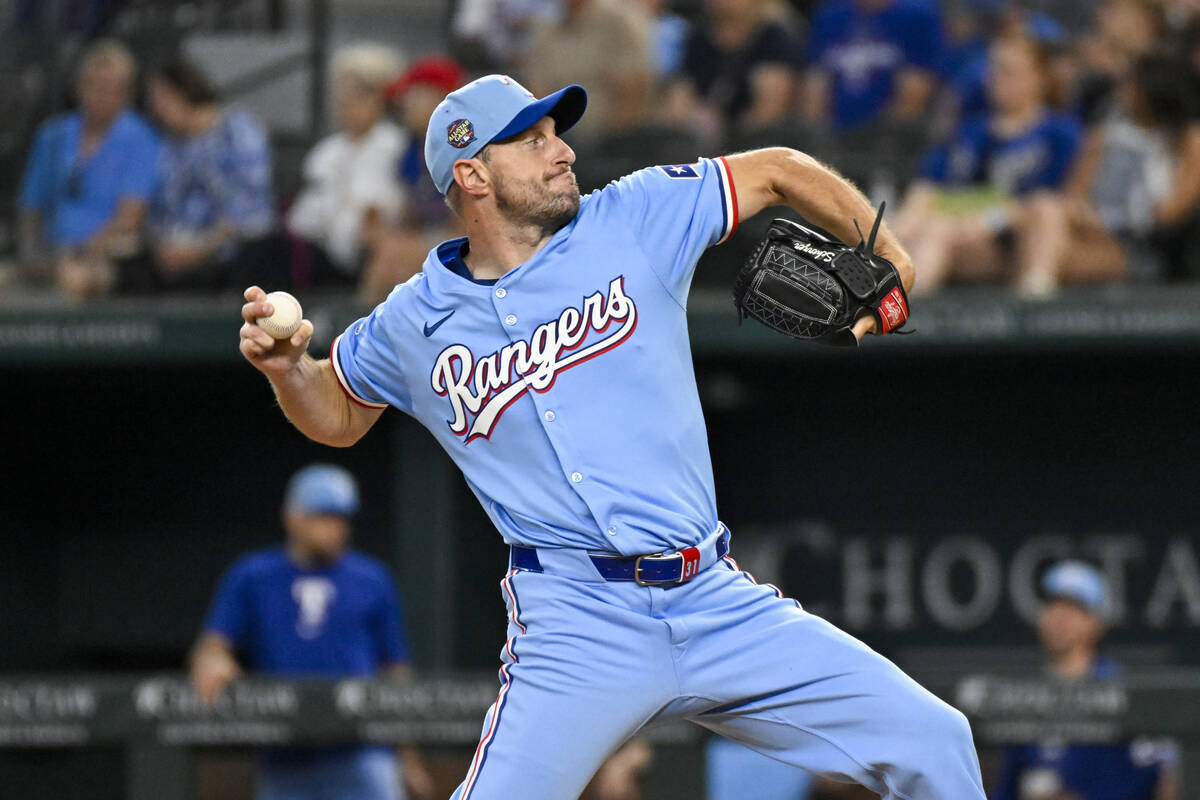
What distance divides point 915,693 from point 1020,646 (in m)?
4.30

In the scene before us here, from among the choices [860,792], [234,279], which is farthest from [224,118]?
[860,792]

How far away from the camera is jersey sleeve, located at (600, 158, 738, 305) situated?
346 centimetres

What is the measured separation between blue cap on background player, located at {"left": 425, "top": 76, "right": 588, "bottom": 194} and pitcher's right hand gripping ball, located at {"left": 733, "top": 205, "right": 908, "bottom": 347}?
49 cm

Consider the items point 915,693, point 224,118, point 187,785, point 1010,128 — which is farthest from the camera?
point 224,118

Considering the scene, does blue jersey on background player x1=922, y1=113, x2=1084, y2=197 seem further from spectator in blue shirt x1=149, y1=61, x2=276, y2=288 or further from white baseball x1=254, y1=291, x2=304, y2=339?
white baseball x1=254, y1=291, x2=304, y2=339

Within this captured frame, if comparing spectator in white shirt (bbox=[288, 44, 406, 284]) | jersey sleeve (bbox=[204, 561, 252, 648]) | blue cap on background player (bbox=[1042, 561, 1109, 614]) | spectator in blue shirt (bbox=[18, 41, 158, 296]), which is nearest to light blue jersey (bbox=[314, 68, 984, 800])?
blue cap on background player (bbox=[1042, 561, 1109, 614])

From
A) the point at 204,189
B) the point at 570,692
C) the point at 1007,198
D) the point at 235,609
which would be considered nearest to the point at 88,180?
the point at 204,189

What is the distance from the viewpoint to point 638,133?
7.09 metres

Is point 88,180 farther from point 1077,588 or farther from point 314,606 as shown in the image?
point 1077,588

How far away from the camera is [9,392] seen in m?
7.77

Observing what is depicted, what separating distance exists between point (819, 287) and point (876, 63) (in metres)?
4.36

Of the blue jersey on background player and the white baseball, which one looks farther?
the blue jersey on background player

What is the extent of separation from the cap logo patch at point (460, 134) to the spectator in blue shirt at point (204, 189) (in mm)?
3645

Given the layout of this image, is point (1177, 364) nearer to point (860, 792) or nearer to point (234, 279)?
point (860, 792)
